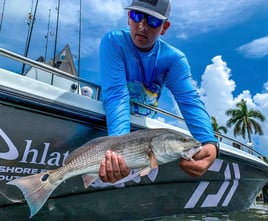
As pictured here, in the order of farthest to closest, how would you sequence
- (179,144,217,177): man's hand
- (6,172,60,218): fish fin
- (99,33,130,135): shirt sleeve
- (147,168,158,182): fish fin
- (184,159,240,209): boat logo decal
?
(184,159,240,209): boat logo decal, (147,168,158,182): fish fin, (99,33,130,135): shirt sleeve, (179,144,217,177): man's hand, (6,172,60,218): fish fin

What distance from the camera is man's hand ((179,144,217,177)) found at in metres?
1.97

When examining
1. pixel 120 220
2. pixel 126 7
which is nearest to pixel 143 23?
pixel 126 7

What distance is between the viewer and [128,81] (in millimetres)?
2652

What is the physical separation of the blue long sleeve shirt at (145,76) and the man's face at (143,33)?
0.28 feet

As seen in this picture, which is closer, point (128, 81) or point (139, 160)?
point (139, 160)

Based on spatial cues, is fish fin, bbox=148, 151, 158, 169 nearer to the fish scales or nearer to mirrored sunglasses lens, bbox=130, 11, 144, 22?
the fish scales

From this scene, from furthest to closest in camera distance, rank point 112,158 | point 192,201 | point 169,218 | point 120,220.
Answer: point 192,201 → point 169,218 → point 120,220 → point 112,158

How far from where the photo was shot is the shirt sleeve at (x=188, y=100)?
94.0 inches

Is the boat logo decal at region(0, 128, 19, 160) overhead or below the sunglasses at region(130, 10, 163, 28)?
below

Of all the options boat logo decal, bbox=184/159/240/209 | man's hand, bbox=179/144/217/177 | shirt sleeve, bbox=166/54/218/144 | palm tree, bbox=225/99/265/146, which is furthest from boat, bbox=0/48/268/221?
palm tree, bbox=225/99/265/146

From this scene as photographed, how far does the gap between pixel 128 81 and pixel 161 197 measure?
1406 mm

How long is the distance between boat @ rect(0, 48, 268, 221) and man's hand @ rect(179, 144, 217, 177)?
919 millimetres

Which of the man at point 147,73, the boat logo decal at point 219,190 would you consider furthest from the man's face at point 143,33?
the boat logo decal at point 219,190

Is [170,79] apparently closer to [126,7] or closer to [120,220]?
[126,7]
